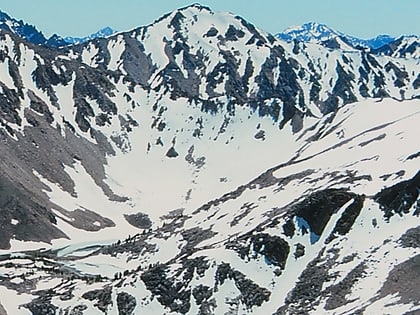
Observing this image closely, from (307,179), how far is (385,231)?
Answer: 5780 cm

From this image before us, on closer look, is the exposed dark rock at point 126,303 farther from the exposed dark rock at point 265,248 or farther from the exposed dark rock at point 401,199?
the exposed dark rock at point 401,199

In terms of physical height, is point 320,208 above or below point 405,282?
above

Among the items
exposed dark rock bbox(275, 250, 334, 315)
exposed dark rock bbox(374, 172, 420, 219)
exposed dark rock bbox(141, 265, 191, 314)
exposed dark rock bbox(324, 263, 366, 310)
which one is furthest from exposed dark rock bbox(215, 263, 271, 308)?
exposed dark rock bbox(374, 172, 420, 219)

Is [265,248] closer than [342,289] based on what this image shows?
No

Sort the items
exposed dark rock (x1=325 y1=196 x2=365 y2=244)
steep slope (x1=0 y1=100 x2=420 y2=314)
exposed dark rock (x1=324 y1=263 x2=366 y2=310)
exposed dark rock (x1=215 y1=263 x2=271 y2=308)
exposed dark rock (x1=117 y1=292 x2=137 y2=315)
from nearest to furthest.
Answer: exposed dark rock (x1=324 y1=263 x2=366 y2=310) < steep slope (x1=0 y1=100 x2=420 y2=314) < exposed dark rock (x1=215 y1=263 x2=271 y2=308) < exposed dark rock (x1=117 y1=292 x2=137 y2=315) < exposed dark rock (x1=325 y1=196 x2=365 y2=244)

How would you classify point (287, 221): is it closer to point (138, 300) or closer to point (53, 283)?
point (138, 300)

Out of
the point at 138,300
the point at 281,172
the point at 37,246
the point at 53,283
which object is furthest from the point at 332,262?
the point at 37,246

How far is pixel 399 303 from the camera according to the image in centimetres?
8994

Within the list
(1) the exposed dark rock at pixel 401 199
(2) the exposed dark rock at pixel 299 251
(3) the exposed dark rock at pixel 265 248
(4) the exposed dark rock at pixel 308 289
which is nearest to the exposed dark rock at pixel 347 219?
(1) the exposed dark rock at pixel 401 199

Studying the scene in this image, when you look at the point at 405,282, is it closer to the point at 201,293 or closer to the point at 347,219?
the point at 347,219

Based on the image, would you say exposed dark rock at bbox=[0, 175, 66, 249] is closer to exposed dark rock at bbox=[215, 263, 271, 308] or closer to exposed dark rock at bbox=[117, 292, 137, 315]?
exposed dark rock at bbox=[117, 292, 137, 315]

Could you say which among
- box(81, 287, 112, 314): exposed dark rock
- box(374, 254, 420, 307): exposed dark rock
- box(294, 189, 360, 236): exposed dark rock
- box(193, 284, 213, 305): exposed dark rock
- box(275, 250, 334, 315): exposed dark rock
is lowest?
box(374, 254, 420, 307): exposed dark rock

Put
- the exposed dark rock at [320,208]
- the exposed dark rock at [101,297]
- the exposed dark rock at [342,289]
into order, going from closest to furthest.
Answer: the exposed dark rock at [342,289]
the exposed dark rock at [101,297]
the exposed dark rock at [320,208]

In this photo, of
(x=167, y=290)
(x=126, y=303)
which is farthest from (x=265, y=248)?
(x=126, y=303)
